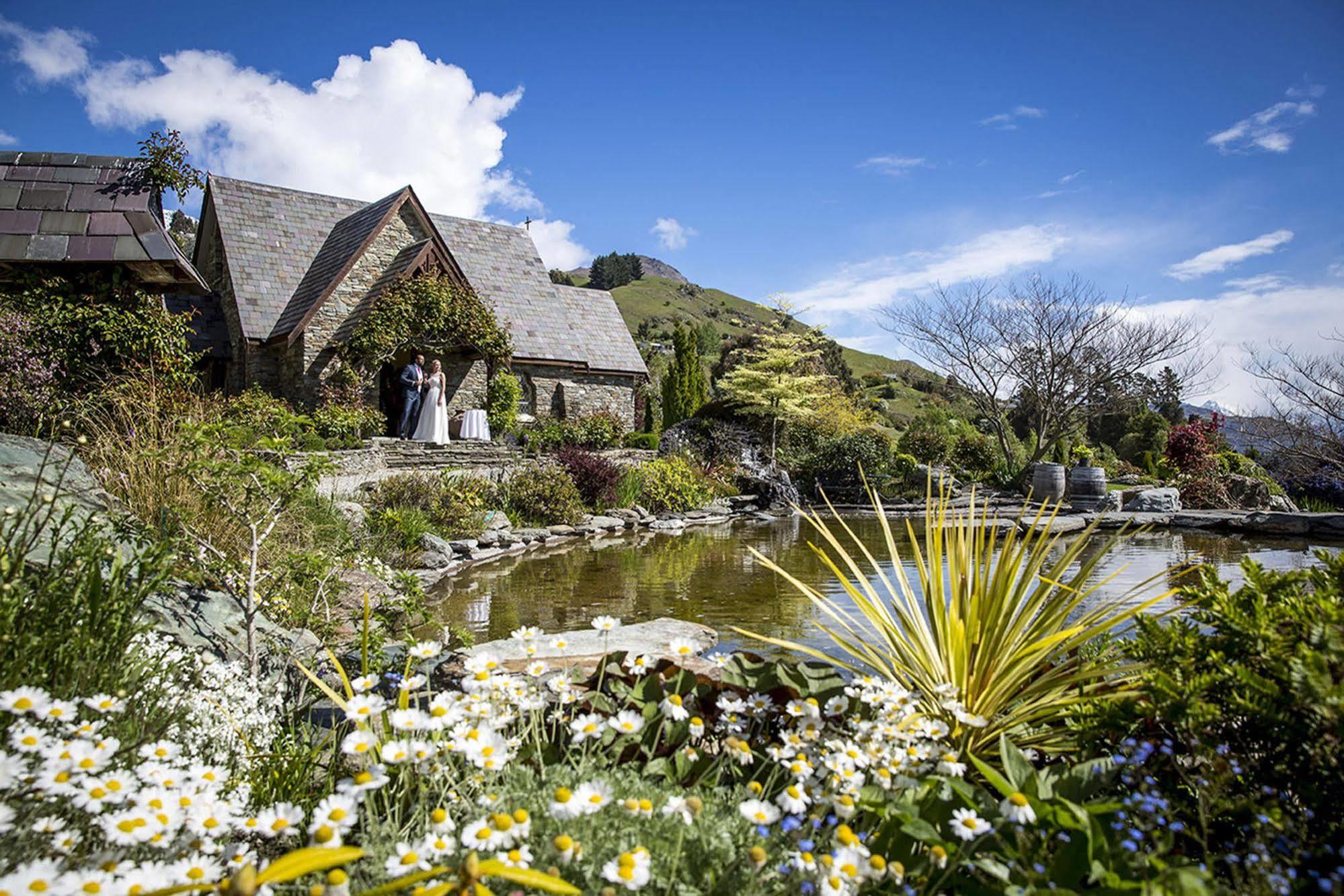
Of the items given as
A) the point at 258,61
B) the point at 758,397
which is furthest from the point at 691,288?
the point at 258,61

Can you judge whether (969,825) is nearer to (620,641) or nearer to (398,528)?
(620,641)

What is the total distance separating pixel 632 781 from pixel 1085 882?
1.01 meters

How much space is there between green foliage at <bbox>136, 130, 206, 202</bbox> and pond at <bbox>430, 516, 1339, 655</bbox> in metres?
8.74

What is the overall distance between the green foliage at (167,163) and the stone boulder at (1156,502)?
19.8m

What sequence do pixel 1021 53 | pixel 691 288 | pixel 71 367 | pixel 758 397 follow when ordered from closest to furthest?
pixel 1021 53 < pixel 71 367 < pixel 758 397 < pixel 691 288

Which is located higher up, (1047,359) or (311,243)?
(311,243)

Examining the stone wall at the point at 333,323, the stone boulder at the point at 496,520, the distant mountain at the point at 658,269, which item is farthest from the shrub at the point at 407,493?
the distant mountain at the point at 658,269

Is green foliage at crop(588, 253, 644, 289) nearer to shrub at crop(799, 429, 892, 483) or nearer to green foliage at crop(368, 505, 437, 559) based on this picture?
shrub at crop(799, 429, 892, 483)

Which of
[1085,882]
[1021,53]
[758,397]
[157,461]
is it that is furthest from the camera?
[758,397]

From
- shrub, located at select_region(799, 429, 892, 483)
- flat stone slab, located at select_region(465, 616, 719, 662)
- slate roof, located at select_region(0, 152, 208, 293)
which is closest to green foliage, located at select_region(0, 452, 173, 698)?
flat stone slab, located at select_region(465, 616, 719, 662)

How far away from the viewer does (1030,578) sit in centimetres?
296

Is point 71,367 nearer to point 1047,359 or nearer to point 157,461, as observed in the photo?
point 157,461

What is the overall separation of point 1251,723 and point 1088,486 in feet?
52.8

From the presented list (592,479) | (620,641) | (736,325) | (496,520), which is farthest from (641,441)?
(736,325)
